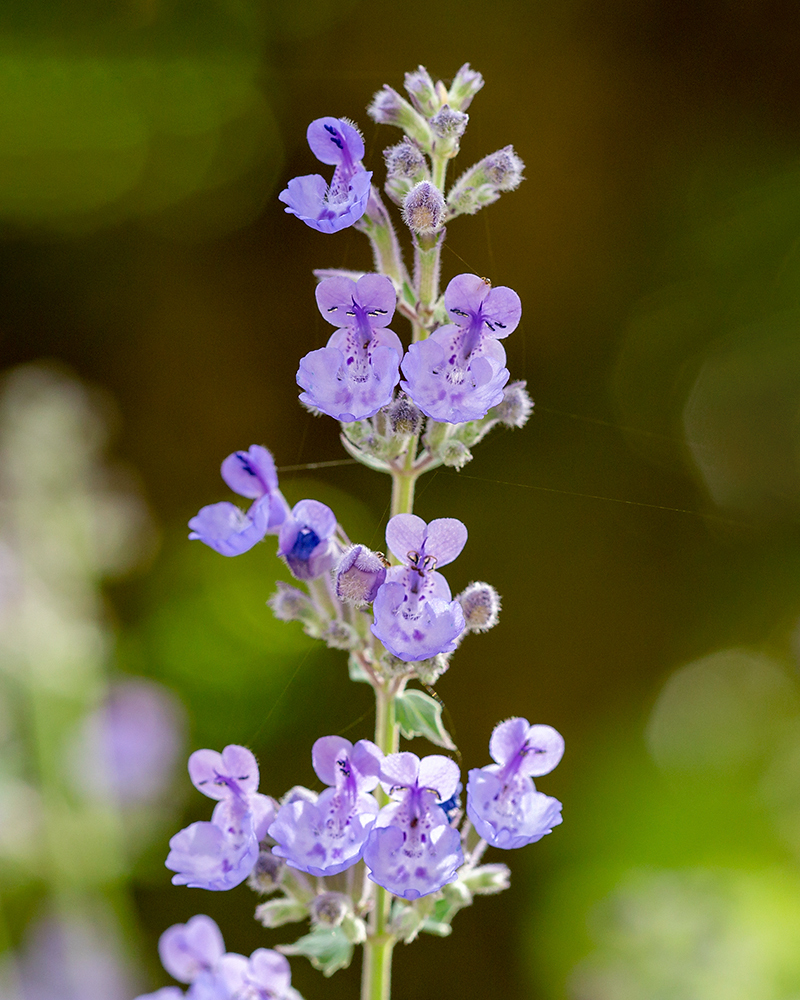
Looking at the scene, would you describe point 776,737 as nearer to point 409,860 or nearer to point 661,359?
point 661,359

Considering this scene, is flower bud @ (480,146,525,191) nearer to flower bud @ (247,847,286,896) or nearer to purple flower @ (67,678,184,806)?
flower bud @ (247,847,286,896)

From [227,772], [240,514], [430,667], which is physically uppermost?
[240,514]

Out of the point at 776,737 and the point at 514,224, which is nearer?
the point at 776,737

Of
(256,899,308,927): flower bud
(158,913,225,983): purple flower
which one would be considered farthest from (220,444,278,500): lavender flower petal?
(158,913,225,983): purple flower

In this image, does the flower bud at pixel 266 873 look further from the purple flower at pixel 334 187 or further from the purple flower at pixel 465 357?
the purple flower at pixel 334 187

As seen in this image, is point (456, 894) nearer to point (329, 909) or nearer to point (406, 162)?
point (329, 909)

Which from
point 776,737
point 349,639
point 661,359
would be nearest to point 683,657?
point 776,737

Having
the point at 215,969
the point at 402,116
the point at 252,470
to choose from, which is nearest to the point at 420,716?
the point at 252,470
